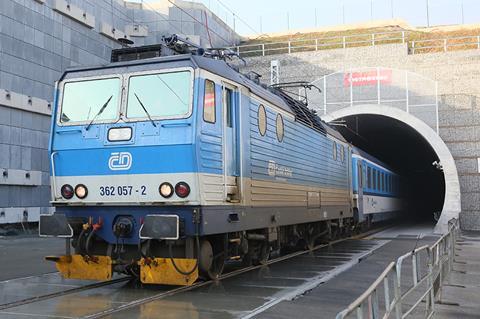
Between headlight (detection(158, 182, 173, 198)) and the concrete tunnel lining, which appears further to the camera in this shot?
the concrete tunnel lining

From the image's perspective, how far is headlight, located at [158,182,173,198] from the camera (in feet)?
25.5

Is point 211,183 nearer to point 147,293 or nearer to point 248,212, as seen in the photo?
point 248,212

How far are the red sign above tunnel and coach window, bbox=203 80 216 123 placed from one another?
19.8 meters

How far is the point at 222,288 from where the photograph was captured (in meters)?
8.69

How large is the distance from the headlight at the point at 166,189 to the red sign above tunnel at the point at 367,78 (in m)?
20.6

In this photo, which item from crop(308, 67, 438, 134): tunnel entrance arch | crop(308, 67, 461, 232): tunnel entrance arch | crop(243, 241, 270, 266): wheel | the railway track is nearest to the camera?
the railway track

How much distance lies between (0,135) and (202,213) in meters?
15.6

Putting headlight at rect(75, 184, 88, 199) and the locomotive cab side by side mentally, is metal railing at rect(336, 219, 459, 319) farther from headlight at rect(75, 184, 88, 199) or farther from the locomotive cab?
headlight at rect(75, 184, 88, 199)

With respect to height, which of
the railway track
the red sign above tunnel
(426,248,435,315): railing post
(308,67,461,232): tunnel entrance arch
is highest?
the red sign above tunnel

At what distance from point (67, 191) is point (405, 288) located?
5230 mm

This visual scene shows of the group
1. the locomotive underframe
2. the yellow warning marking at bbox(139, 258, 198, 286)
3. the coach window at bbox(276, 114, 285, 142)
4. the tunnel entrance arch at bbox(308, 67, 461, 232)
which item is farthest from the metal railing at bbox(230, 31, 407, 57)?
the yellow warning marking at bbox(139, 258, 198, 286)

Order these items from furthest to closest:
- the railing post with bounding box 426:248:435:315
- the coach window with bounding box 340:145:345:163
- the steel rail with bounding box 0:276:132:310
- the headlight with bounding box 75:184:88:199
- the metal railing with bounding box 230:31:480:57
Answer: the metal railing with bounding box 230:31:480:57 → the coach window with bounding box 340:145:345:163 → the headlight with bounding box 75:184:88:199 → the steel rail with bounding box 0:276:132:310 → the railing post with bounding box 426:248:435:315

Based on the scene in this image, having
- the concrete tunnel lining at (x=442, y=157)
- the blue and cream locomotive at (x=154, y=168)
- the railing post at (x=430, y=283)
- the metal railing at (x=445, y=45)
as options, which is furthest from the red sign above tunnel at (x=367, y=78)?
the railing post at (x=430, y=283)

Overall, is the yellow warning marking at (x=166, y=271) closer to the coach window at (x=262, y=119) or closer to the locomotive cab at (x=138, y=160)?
the locomotive cab at (x=138, y=160)
